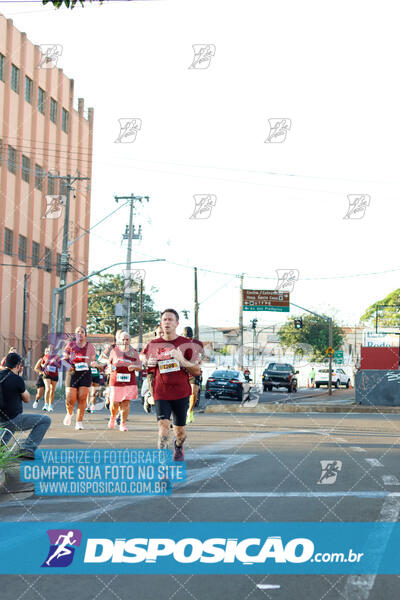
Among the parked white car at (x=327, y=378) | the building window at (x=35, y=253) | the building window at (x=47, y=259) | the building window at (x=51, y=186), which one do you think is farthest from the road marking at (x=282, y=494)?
the parked white car at (x=327, y=378)

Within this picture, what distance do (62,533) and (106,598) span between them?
1.57 metres

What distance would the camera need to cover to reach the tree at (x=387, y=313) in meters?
106

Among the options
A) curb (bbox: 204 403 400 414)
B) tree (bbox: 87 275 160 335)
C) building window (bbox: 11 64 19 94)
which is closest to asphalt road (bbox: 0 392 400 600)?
curb (bbox: 204 403 400 414)

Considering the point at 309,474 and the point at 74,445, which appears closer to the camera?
the point at 309,474

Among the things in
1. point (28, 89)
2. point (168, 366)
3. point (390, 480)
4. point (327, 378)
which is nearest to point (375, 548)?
point (390, 480)

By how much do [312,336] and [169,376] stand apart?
3650 inches

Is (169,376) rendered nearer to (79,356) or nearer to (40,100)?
(79,356)

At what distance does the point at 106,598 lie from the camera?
4.82 meters

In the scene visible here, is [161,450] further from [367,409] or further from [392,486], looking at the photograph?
[367,409]

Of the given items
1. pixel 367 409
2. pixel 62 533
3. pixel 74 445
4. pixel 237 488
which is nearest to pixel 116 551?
pixel 62 533

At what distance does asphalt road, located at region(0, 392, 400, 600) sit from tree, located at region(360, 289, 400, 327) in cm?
8704

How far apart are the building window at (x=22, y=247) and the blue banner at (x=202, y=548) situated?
37.1 meters

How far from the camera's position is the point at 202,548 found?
19.2ft

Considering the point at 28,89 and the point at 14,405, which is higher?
the point at 28,89
